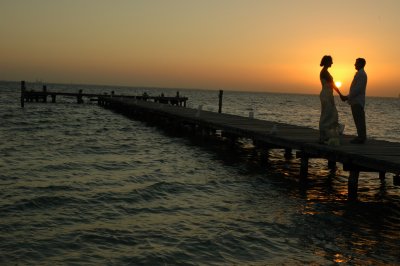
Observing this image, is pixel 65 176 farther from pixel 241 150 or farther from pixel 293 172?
pixel 241 150

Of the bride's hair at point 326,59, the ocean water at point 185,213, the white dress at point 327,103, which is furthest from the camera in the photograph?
the white dress at point 327,103

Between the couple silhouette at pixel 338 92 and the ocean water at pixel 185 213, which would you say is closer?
the ocean water at pixel 185 213

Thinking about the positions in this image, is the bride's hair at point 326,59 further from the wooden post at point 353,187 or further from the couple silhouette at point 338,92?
the wooden post at point 353,187

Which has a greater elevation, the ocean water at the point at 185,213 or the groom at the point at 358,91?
the groom at the point at 358,91

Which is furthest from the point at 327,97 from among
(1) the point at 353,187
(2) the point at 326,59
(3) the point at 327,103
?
(1) the point at 353,187

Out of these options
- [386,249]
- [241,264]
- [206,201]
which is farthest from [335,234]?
[206,201]

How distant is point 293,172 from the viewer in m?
14.8

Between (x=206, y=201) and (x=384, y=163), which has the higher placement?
(x=384, y=163)

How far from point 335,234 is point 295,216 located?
3.71ft

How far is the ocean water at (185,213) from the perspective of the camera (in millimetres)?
6941

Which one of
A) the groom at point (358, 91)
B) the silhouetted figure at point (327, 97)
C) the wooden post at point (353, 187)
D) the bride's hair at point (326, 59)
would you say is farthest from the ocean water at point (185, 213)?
the bride's hair at point (326, 59)

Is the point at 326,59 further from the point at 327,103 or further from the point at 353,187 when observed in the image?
the point at 353,187

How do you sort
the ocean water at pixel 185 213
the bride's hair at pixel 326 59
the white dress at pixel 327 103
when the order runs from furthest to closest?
the white dress at pixel 327 103, the bride's hair at pixel 326 59, the ocean water at pixel 185 213

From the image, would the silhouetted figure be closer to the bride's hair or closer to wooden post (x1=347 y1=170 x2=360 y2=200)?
the bride's hair
